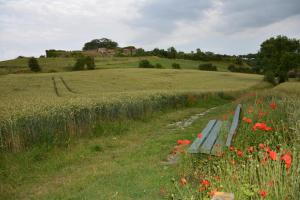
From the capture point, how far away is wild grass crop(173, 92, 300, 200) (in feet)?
12.2

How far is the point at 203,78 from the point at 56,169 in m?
34.4

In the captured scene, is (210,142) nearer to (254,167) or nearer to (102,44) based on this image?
(254,167)

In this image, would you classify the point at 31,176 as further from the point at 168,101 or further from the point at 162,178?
the point at 168,101

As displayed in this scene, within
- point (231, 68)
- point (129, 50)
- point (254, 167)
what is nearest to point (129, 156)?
point (254, 167)

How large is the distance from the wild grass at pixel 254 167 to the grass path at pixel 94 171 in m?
0.77

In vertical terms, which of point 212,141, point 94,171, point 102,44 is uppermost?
point 102,44

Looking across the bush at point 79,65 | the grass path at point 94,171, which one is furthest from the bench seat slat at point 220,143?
the bush at point 79,65

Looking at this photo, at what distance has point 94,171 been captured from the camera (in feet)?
23.6

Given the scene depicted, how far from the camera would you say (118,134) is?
38.0ft

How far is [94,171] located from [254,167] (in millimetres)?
4022

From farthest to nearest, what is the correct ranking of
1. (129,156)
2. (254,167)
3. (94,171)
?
(129,156) < (94,171) < (254,167)

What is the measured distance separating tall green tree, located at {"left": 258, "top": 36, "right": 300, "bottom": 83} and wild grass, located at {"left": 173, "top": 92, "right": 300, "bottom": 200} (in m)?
32.5

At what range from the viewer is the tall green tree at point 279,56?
1518 inches

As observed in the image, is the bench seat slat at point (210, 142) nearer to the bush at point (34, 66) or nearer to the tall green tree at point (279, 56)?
the tall green tree at point (279, 56)
